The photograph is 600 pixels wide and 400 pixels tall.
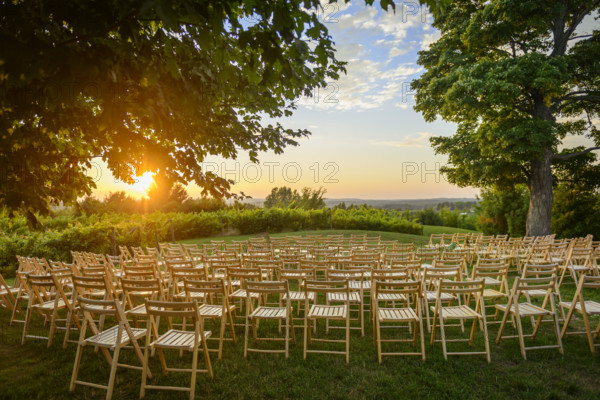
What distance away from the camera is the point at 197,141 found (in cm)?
487

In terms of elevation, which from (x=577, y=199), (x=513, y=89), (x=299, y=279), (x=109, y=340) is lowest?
(x=109, y=340)

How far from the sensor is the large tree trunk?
16156 mm

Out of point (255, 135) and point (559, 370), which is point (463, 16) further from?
point (559, 370)

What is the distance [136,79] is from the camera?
12.7 ft

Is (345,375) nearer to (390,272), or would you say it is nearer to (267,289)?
(267,289)

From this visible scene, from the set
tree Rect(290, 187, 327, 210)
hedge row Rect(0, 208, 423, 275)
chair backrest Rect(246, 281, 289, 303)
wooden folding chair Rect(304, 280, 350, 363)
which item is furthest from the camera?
tree Rect(290, 187, 327, 210)

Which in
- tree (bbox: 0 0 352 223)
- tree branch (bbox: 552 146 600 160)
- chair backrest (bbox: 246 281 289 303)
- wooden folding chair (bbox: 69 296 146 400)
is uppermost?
tree branch (bbox: 552 146 600 160)

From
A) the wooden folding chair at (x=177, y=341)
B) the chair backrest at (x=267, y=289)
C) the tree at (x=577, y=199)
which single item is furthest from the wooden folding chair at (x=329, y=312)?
the tree at (x=577, y=199)

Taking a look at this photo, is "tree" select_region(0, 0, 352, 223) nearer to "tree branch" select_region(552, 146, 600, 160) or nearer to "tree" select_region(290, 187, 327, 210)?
"tree branch" select_region(552, 146, 600, 160)

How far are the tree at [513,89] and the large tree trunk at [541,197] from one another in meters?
0.04

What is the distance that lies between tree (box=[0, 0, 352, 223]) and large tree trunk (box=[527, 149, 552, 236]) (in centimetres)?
1495

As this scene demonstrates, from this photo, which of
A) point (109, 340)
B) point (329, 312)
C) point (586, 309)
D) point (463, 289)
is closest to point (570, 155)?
point (586, 309)

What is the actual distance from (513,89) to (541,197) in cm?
564

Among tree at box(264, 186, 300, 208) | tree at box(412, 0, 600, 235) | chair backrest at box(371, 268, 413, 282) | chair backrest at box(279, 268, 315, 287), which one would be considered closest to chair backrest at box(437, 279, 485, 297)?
chair backrest at box(371, 268, 413, 282)
